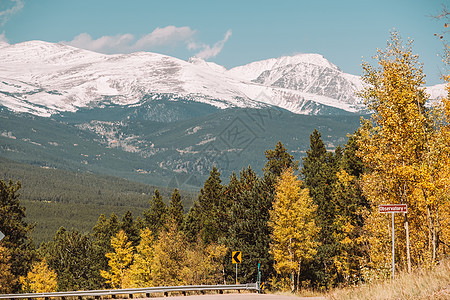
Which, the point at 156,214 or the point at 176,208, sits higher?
the point at 176,208

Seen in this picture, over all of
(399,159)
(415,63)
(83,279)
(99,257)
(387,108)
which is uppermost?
(415,63)

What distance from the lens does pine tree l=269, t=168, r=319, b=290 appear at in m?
42.1

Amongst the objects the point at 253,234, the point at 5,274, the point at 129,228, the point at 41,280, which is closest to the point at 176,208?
the point at 129,228

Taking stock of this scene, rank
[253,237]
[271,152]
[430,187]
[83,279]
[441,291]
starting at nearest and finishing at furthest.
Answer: [441,291]
[430,187]
[253,237]
[271,152]
[83,279]

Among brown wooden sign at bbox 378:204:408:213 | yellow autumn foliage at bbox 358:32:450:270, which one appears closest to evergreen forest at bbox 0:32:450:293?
yellow autumn foliage at bbox 358:32:450:270

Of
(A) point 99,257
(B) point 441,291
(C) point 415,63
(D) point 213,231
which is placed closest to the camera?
(B) point 441,291

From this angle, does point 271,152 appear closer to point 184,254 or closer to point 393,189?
point 184,254

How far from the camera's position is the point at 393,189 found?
20719 millimetres

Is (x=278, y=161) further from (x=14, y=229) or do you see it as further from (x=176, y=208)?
(x=14, y=229)

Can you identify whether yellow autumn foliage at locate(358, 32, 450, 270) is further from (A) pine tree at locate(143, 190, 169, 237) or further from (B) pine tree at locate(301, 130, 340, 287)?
(A) pine tree at locate(143, 190, 169, 237)

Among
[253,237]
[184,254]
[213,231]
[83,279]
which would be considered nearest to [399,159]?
A: [253,237]

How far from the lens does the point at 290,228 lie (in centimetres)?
4200

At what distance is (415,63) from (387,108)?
2.97 m

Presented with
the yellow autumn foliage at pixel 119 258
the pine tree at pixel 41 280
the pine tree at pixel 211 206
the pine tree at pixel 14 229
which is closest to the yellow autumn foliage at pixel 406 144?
the pine tree at pixel 14 229
